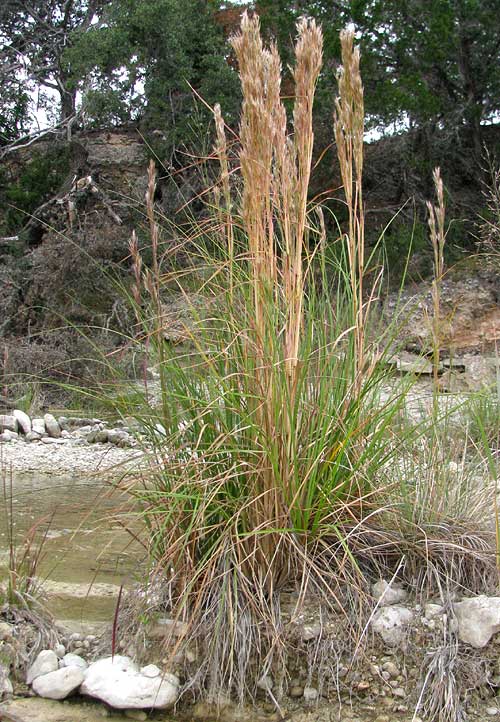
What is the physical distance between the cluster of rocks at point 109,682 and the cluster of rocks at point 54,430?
15.1 feet

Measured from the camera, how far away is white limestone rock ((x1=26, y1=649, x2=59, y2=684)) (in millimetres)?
2527

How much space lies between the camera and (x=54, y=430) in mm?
7691

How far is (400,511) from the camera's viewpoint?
2.69 meters

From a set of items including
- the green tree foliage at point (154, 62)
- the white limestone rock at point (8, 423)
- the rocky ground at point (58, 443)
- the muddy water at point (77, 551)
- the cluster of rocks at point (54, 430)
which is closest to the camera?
the muddy water at point (77, 551)

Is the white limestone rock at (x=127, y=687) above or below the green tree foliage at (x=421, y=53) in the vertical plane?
below

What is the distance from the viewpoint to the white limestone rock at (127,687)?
234 cm

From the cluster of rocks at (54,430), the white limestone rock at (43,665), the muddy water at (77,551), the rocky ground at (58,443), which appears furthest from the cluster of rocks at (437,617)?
the cluster of rocks at (54,430)

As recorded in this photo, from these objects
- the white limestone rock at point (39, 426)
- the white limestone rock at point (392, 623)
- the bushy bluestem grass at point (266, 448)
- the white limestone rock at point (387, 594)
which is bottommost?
the white limestone rock at point (39, 426)

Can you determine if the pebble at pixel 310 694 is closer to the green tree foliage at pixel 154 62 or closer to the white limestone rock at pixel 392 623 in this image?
the white limestone rock at pixel 392 623

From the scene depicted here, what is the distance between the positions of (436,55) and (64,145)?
6.47 meters

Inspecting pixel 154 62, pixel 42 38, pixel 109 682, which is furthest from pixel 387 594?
pixel 42 38

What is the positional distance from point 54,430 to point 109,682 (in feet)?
18.2

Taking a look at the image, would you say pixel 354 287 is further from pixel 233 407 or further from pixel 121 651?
pixel 121 651

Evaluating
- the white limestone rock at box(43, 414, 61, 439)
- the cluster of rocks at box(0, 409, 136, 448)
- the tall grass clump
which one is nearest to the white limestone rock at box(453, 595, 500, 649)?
the tall grass clump
